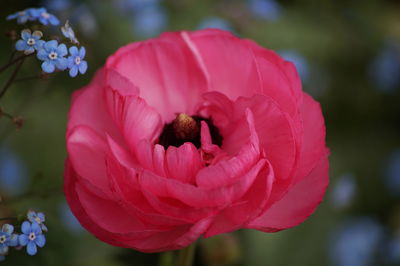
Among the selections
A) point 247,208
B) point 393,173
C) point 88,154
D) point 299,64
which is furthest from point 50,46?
point 393,173

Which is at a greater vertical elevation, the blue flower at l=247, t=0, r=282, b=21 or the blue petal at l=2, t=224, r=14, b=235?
the blue petal at l=2, t=224, r=14, b=235

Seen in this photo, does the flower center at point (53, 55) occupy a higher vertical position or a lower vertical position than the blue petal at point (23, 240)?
higher

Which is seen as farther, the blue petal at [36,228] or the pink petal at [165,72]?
the pink petal at [165,72]

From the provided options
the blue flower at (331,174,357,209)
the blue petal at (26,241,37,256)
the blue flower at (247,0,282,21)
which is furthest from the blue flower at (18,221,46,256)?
the blue flower at (247,0,282,21)

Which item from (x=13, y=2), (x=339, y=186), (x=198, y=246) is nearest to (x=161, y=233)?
(x=198, y=246)

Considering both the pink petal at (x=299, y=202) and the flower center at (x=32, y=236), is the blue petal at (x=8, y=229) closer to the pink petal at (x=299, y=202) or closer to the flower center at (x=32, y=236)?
the flower center at (x=32, y=236)

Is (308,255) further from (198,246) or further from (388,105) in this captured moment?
(388,105)

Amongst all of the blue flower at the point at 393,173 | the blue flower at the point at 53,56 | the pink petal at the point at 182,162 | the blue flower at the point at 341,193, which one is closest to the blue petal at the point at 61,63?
the blue flower at the point at 53,56

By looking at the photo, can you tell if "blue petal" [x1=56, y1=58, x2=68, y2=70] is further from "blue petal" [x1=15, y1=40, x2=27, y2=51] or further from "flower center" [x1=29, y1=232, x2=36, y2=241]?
"flower center" [x1=29, y1=232, x2=36, y2=241]
